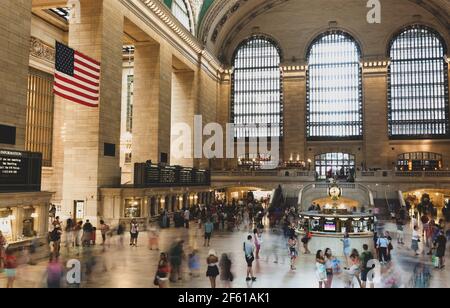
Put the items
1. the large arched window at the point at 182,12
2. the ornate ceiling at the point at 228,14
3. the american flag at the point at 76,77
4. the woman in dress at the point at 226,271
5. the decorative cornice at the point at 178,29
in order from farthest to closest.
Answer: the ornate ceiling at the point at 228,14 < the large arched window at the point at 182,12 < the decorative cornice at the point at 178,29 < the american flag at the point at 76,77 < the woman in dress at the point at 226,271

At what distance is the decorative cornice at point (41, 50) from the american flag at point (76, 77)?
9.92m

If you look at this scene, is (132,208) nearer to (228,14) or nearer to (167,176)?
(167,176)

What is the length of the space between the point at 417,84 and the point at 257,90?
14.8 metres

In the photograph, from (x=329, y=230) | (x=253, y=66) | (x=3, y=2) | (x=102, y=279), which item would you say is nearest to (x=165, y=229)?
(x=329, y=230)

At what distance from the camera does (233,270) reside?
36.6 feet

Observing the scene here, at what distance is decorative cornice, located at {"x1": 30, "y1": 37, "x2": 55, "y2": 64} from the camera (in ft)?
84.1

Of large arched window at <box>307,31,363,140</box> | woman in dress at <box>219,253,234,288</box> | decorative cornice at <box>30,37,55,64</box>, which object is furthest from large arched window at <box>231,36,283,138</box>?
woman in dress at <box>219,253,234,288</box>

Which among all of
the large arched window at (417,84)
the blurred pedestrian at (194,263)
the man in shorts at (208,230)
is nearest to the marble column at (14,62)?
the man in shorts at (208,230)

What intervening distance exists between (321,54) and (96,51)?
26719 millimetres

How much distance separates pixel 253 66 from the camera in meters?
42.1

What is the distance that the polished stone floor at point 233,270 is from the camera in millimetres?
9688

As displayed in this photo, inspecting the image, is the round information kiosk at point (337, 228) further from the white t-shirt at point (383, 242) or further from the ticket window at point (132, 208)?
the ticket window at point (132, 208)

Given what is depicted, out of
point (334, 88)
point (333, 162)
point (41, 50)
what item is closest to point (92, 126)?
point (41, 50)
